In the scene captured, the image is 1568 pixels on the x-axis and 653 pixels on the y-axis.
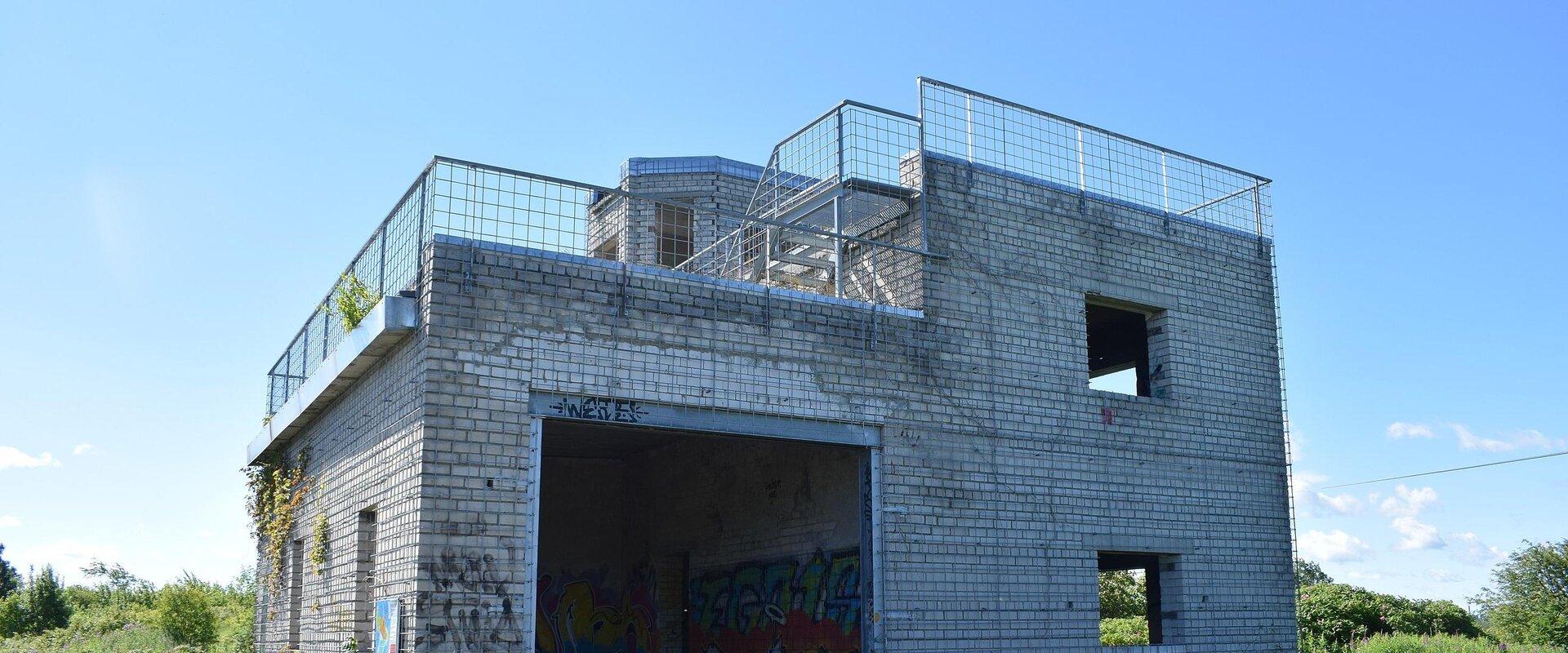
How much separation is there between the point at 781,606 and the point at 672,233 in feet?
28.5

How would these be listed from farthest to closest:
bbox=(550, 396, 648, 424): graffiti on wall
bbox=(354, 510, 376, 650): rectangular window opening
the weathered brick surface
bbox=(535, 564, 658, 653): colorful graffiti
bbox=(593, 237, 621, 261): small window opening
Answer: bbox=(593, 237, 621, 261): small window opening < bbox=(535, 564, 658, 653): colorful graffiti < bbox=(354, 510, 376, 650): rectangular window opening < bbox=(550, 396, 648, 424): graffiti on wall < the weathered brick surface

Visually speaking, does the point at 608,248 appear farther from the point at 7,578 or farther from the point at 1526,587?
the point at 7,578

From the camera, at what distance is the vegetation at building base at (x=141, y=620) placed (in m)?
23.9

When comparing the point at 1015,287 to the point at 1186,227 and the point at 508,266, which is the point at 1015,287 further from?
the point at 508,266

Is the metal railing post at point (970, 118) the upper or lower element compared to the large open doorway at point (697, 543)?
upper

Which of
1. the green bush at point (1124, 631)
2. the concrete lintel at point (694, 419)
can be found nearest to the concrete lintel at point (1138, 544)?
the concrete lintel at point (694, 419)

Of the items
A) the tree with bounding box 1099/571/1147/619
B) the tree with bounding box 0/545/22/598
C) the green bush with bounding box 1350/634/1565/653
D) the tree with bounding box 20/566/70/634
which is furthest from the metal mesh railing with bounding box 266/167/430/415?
the tree with bounding box 0/545/22/598

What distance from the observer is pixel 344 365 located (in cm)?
1228

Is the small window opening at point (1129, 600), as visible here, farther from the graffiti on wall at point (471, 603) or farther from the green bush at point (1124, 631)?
the graffiti on wall at point (471, 603)

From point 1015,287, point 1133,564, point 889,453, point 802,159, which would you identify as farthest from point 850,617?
point 1133,564

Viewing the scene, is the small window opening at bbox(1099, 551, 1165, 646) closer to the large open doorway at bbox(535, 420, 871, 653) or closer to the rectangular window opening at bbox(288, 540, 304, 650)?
the large open doorway at bbox(535, 420, 871, 653)

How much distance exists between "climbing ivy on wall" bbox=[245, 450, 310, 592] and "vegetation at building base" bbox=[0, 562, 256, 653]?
2.53 metres

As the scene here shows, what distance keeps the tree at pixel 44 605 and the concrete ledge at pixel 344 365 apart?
100 ft

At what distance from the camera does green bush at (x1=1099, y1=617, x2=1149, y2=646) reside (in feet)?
88.9
